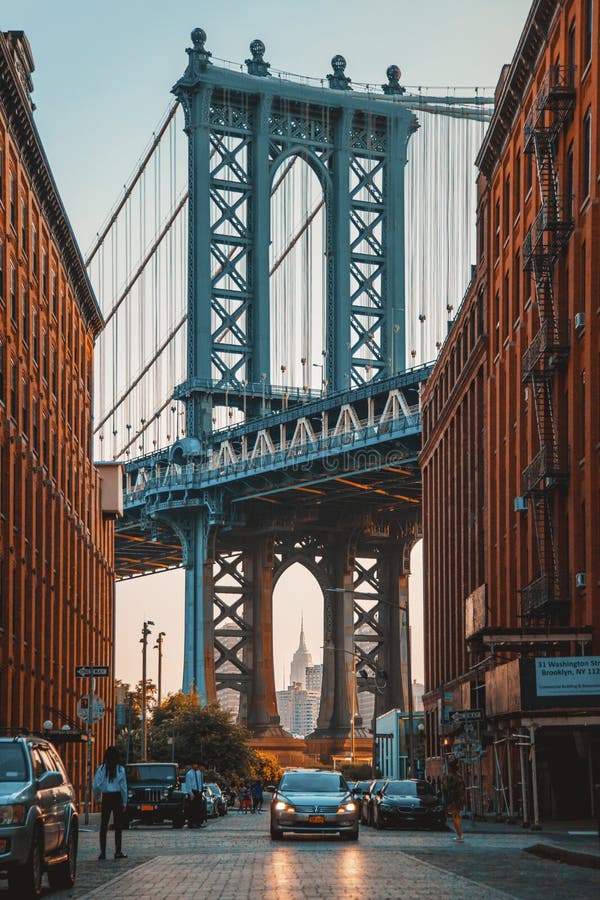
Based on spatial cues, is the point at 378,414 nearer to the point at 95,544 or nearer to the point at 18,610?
the point at 95,544

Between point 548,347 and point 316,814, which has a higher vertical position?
point 548,347

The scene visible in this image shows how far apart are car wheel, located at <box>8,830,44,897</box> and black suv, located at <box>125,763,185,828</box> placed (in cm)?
2555

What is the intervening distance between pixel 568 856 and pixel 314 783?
37.5 ft

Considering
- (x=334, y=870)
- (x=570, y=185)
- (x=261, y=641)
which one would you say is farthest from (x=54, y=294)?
(x=261, y=641)

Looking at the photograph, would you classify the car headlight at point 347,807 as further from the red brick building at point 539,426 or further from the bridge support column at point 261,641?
the bridge support column at point 261,641

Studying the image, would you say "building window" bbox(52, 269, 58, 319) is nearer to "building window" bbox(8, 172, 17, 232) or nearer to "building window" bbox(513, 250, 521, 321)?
"building window" bbox(8, 172, 17, 232)

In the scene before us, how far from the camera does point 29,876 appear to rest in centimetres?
1809

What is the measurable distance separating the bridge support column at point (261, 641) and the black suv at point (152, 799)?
279 feet

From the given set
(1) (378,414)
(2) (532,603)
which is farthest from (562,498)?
(1) (378,414)

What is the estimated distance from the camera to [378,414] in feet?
353

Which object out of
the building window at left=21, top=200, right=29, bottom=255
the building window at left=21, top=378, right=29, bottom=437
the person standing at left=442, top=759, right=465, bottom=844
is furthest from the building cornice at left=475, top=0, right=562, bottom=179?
the person standing at left=442, top=759, right=465, bottom=844

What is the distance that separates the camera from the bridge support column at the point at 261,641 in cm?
13100

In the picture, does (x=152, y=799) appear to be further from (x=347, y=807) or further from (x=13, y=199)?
(x=13, y=199)

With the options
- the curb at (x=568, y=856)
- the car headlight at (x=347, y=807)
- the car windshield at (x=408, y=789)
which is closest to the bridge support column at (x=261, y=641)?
the car windshield at (x=408, y=789)
